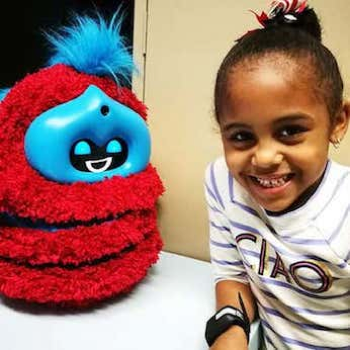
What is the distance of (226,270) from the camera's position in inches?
29.0

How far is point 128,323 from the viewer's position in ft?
2.29

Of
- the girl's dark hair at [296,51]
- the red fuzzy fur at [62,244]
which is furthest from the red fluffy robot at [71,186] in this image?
the girl's dark hair at [296,51]

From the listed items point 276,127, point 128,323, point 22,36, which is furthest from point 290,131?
point 22,36

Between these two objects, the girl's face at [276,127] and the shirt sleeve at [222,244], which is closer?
the girl's face at [276,127]

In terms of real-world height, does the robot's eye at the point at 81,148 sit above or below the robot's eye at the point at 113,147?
below

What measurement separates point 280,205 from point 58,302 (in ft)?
1.14

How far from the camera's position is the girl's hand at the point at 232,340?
2.07ft

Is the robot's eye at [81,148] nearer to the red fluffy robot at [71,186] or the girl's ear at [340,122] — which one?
the red fluffy robot at [71,186]

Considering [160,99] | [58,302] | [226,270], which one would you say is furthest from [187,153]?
[58,302]

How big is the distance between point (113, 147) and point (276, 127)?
0.98 feet

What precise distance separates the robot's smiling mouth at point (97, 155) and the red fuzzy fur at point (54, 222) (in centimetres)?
3

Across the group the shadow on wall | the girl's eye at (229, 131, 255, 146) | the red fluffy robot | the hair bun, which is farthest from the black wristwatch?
the shadow on wall

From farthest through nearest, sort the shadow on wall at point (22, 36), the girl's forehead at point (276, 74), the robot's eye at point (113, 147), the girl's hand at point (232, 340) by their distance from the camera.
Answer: the shadow on wall at point (22, 36) → the robot's eye at point (113, 147) → the girl's hand at point (232, 340) → the girl's forehead at point (276, 74)

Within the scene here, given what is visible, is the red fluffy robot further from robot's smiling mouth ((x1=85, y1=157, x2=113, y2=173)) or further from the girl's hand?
the girl's hand
